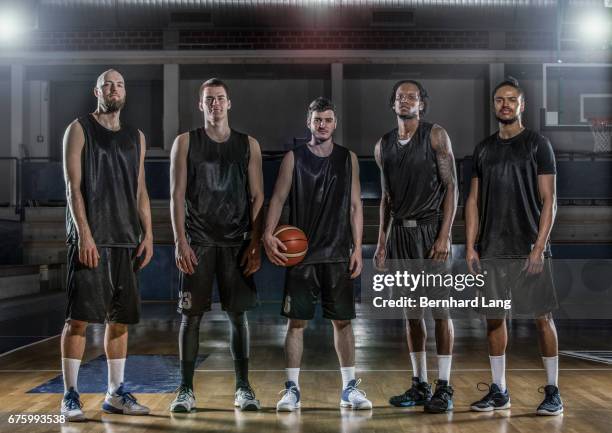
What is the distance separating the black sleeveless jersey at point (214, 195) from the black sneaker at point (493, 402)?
147cm

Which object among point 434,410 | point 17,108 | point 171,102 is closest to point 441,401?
point 434,410

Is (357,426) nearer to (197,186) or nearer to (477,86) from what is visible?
(197,186)

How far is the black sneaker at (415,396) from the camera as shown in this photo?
3.93 metres

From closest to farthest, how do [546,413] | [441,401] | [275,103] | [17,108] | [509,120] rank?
[546,413] < [441,401] < [509,120] < [17,108] < [275,103]

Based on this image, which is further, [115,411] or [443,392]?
[443,392]

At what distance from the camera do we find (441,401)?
376 centimetres

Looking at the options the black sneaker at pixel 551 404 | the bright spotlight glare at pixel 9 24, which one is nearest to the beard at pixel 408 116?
the black sneaker at pixel 551 404

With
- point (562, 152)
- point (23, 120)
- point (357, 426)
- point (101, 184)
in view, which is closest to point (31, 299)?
point (23, 120)

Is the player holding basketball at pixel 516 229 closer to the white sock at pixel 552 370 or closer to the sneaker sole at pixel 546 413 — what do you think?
the white sock at pixel 552 370

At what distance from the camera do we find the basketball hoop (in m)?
11.7

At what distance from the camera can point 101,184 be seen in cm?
370

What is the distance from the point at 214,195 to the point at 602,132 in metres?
9.96

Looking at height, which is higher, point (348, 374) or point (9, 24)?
point (9, 24)

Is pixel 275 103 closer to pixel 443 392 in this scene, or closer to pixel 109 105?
pixel 109 105
